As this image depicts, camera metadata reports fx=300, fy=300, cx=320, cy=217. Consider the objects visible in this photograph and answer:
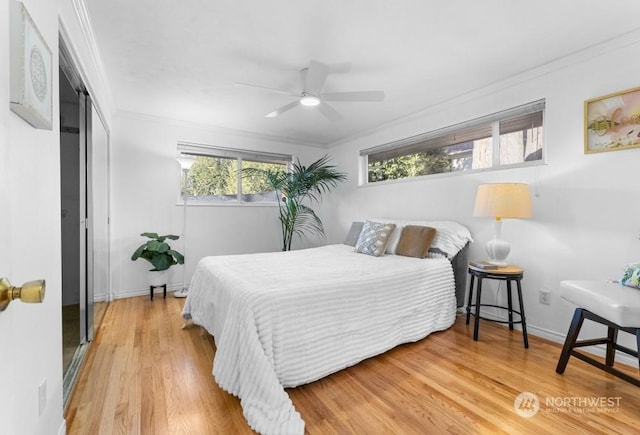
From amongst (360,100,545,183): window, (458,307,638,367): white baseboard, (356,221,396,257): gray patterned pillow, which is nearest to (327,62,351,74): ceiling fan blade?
(360,100,545,183): window

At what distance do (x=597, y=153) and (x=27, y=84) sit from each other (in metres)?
3.24

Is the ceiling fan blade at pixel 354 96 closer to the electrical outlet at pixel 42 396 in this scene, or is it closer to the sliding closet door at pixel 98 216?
the sliding closet door at pixel 98 216

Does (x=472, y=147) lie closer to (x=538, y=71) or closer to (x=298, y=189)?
(x=538, y=71)

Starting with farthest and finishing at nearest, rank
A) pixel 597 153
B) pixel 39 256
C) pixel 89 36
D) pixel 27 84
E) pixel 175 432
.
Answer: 1. pixel 597 153
2. pixel 89 36
3. pixel 175 432
4. pixel 39 256
5. pixel 27 84

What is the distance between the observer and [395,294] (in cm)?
228

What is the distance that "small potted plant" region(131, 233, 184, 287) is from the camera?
3480mm

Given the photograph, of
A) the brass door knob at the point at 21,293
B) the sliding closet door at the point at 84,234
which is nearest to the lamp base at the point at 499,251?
the brass door knob at the point at 21,293

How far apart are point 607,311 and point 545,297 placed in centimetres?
96

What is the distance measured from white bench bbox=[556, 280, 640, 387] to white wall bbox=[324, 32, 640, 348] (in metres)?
0.44

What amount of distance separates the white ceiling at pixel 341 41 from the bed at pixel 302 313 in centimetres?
154

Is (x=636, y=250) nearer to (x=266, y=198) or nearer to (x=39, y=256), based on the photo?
(x=39, y=256)

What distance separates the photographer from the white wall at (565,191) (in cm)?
213

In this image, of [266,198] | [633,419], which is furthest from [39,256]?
[266,198]

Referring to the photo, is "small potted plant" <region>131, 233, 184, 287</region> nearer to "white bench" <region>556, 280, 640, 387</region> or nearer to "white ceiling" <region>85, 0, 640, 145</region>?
"white ceiling" <region>85, 0, 640, 145</region>
